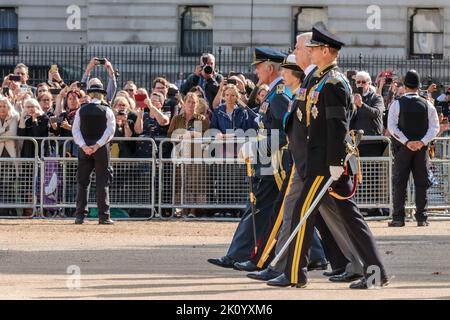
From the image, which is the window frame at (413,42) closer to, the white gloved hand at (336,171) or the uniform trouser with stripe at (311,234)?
the uniform trouser with stripe at (311,234)

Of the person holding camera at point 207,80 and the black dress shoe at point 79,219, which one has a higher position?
the person holding camera at point 207,80

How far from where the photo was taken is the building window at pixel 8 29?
46.4 meters

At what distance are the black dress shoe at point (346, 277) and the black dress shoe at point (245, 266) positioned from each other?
3.60ft

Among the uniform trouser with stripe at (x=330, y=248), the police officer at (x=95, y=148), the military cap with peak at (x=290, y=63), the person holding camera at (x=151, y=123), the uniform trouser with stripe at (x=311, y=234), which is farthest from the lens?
the person holding camera at (x=151, y=123)

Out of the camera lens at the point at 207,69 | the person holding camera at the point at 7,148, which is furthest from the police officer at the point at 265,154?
the camera lens at the point at 207,69

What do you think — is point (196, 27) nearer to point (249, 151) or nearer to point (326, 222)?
point (249, 151)

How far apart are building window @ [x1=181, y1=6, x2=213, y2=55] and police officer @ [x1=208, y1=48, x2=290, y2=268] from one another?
102 feet

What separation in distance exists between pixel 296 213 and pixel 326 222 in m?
0.44

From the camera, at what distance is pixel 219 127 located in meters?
21.1

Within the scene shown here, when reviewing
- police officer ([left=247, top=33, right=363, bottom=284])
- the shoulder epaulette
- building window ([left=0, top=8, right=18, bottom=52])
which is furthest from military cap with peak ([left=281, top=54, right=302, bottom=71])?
building window ([left=0, top=8, right=18, bottom=52])

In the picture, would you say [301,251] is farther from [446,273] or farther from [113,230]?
[113,230]

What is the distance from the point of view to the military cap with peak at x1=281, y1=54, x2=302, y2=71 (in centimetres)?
1378

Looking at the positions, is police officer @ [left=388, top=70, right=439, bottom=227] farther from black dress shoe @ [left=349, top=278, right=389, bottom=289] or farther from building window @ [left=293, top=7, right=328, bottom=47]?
building window @ [left=293, top=7, right=328, bottom=47]
